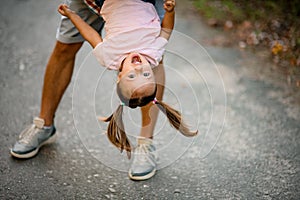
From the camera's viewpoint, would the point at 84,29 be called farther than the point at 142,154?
No

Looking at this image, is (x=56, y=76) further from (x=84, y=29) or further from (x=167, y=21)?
(x=167, y=21)

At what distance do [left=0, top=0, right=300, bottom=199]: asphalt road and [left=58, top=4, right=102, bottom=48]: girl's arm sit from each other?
260 millimetres

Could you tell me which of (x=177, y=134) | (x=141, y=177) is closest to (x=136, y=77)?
(x=141, y=177)

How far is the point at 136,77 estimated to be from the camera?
243cm

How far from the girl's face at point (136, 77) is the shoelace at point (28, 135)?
100 cm

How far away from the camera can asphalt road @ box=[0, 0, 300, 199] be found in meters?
3.02

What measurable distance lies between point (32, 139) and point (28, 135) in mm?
44

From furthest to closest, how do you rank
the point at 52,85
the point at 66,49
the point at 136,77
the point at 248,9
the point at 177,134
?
the point at 248,9 < the point at 177,134 < the point at 52,85 < the point at 66,49 < the point at 136,77

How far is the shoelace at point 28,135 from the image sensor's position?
323 cm

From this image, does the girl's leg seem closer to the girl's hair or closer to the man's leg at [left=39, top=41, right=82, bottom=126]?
the girl's hair

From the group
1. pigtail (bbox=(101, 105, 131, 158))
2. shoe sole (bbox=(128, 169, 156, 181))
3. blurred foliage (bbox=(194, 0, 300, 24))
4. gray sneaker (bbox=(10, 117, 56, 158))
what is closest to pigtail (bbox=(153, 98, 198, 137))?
pigtail (bbox=(101, 105, 131, 158))

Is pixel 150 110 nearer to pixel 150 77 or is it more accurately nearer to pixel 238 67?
pixel 150 77

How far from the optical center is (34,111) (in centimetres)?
380

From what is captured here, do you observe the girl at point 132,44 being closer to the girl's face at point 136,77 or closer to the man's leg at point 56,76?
the girl's face at point 136,77
